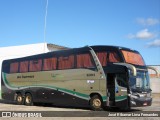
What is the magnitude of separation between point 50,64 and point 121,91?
6371 millimetres

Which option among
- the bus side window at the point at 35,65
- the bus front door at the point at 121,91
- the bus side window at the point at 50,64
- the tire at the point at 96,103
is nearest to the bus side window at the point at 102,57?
the bus front door at the point at 121,91

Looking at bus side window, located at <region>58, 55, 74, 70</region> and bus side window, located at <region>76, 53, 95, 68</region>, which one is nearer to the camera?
bus side window, located at <region>76, 53, 95, 68</region>

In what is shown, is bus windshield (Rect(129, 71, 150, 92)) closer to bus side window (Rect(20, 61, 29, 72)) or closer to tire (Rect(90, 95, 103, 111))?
tire (Rect(90, 95, 103, 111))

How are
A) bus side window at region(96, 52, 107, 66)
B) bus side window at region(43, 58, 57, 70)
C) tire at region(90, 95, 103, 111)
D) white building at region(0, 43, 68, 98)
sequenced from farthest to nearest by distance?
1. white building at region(0, 43, 68, 98)
2. bus side window at region(43, 58, 57, 70)
3. tire at region(90, 95, 103, 111)
4. bus side window at region(96, 52, 107, 66)

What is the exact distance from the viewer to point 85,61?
65.4 feet

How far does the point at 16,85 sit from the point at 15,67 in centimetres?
140

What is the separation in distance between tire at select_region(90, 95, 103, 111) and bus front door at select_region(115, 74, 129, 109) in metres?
1.18

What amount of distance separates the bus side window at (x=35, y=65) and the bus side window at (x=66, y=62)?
90.0 inches

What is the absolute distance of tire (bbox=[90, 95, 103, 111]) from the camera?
62.9 ft

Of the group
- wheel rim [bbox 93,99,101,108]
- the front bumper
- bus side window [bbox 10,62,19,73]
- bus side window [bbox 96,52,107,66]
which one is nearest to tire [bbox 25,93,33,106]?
bus side window [bbox 10,62,19,73]

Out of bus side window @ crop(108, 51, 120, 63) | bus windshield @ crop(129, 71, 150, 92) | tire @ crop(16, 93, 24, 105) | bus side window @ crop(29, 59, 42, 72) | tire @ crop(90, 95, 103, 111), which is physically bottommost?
tire @ crop(90, 95, 103, 111)

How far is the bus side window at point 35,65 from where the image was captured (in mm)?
23598

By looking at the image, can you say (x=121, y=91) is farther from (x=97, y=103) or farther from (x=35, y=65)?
(x=35, y=65)

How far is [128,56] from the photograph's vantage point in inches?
732
